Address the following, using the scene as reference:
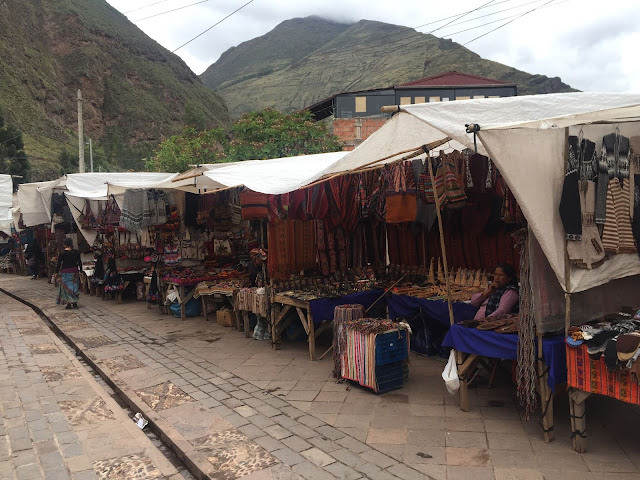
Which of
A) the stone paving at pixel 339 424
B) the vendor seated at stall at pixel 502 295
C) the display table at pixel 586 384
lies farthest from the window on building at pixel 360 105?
the display table at pixel 586 384

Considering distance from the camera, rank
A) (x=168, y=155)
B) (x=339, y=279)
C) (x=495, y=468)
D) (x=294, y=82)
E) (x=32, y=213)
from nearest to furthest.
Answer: (x=495, y=468)
(x=339, y=279)
(x=32, y=213)
(x=168, y=155)
(x=294, y=82)

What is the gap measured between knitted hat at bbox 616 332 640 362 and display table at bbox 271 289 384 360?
361cm

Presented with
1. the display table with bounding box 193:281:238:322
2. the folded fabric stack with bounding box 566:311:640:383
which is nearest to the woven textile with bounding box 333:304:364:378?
the folded fabric stack with bounding box 566:311:640:383

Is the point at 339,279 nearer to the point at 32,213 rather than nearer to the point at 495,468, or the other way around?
the point at 495,468

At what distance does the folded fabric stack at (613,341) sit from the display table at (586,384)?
6 centimetres

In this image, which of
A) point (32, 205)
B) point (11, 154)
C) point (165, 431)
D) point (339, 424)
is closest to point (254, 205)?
point (165, 431)

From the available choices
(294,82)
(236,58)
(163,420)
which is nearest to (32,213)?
(163,420)

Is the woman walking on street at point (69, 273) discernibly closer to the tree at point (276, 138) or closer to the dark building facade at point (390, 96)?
the tree at point (276, 138)

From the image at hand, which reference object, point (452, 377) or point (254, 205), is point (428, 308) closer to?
point (452, 377)

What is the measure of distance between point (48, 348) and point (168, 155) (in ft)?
66.6

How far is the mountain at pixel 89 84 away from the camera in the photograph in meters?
47.8

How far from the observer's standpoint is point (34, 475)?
151 inches

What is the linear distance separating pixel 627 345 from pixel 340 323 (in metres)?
2.94

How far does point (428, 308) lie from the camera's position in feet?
20.4
